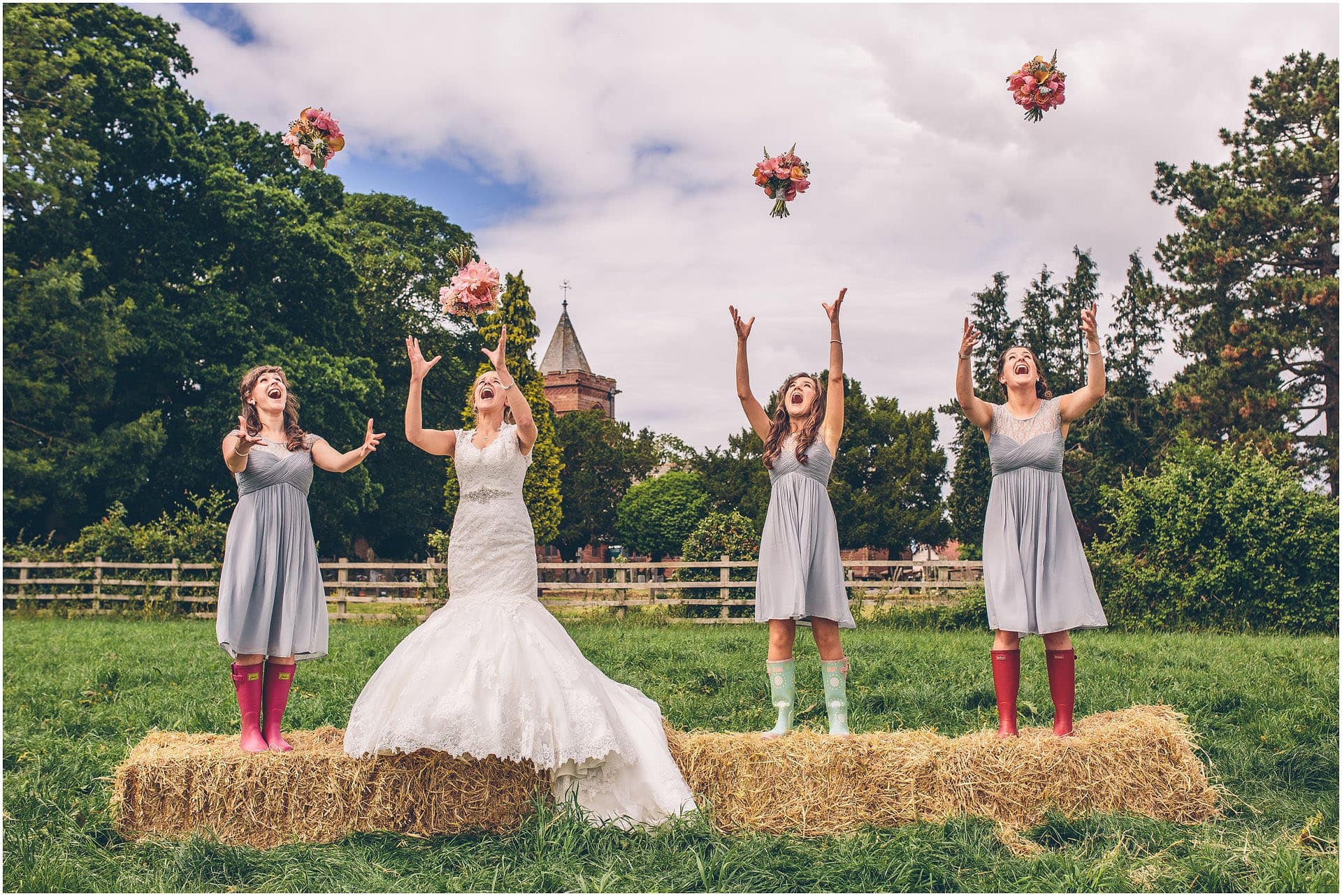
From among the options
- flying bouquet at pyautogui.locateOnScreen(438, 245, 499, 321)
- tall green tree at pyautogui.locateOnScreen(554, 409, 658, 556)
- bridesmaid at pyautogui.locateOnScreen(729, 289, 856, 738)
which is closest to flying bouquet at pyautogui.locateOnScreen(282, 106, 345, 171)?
flying bouquet at pyautogui.locateOnScreen(438, 245, 499, 321)

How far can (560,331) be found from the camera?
256 ft

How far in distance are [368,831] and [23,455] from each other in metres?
19.7

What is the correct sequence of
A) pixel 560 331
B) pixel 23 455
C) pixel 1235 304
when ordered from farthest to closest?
pixel 560 331 → pixel 1235 304 → pixel 23 455

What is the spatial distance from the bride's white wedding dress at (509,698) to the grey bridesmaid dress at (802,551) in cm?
97

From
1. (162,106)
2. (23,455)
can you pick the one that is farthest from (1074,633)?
(162,106)

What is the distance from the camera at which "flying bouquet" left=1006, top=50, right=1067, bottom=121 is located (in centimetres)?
610

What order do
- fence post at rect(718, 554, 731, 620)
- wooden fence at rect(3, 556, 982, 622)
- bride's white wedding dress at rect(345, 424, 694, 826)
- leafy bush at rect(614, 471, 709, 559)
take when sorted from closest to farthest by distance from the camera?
bride's white wedding dress at rect(345, 424, 694, 826), fence post at rect(718, 554, 731, 620), wooden fence at rect(3, 556, 982, 622), leafy bush at rect(614, 471, 709, 559)

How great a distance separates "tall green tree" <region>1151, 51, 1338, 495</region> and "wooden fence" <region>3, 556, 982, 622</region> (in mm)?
11810

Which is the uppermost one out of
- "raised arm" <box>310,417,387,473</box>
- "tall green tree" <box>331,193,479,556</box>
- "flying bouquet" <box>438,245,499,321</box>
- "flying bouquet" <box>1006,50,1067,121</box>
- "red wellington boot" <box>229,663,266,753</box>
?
"tall green tree" <box>331,193,479,556</box>

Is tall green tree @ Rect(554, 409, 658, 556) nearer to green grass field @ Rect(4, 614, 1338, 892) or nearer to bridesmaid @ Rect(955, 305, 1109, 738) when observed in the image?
green grass field @ Rect(4, 614, 1338, 892)

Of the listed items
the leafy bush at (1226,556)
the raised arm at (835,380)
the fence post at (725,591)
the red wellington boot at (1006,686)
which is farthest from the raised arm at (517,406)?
the leafy bush at (1226,556)

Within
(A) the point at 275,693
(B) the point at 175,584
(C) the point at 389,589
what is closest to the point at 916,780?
(A) the point at 275,693

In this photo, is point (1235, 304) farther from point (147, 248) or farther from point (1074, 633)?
point (147, 248)

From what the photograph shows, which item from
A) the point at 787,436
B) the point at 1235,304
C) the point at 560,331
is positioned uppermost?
the point at 560,331
